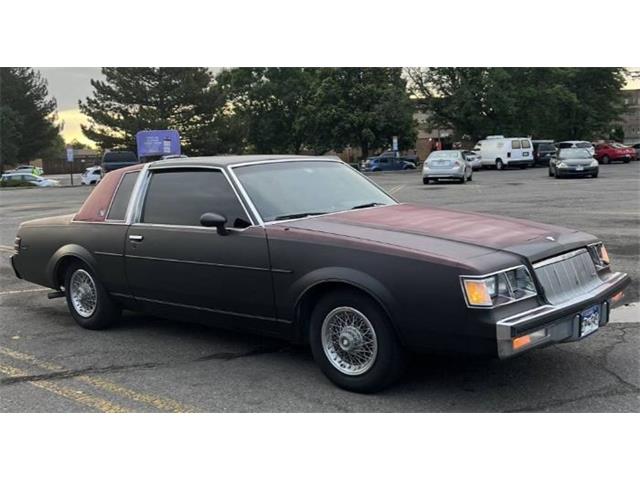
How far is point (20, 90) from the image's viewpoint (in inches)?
2788

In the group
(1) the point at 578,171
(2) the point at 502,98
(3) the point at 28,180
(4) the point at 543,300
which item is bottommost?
(1) the point at 578,171

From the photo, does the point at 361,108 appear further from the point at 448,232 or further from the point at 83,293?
the point at 448,232

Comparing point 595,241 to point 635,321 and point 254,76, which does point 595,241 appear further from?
point 254,76

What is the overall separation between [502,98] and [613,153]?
28.7 ft

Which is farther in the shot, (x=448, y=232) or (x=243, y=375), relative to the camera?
(x=243, y=375)

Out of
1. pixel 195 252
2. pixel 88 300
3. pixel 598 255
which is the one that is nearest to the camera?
Answer: pixel 598 255

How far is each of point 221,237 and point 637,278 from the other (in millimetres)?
5121

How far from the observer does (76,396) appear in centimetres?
452

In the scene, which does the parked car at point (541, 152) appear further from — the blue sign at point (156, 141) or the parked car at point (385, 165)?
the blue sign at point (156, 141)

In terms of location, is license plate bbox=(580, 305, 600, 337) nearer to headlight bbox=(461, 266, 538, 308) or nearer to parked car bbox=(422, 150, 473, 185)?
headlight bbox=(461, 266, 538, 308)

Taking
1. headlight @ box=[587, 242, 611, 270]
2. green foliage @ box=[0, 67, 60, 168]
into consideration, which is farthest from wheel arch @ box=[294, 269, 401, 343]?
green foliage @ box=[0, 67, 60, 168]

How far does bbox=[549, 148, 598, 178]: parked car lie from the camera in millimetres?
28922

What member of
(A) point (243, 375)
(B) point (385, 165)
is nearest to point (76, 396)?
(A) point (243, 375)

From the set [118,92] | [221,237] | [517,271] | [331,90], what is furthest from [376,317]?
[118,92]
